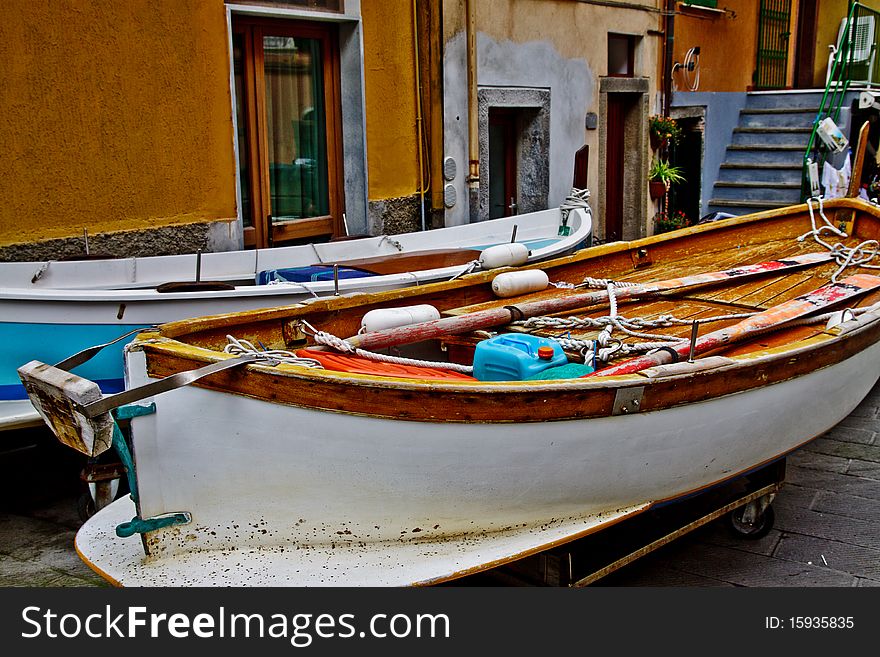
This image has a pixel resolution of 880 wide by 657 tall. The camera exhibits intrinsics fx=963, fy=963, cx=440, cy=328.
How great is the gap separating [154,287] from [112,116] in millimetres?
1486

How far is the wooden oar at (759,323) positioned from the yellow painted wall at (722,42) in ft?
24.9

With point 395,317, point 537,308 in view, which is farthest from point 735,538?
point 395,317

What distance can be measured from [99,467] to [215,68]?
3.87m

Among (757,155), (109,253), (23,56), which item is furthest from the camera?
(757,155)

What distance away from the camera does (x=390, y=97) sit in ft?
26.4

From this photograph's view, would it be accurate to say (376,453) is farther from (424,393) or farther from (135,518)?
Result: (135,518)

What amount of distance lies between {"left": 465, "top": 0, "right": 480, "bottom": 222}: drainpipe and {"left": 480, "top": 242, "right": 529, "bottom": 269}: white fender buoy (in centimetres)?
354

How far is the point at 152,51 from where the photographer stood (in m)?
6.34

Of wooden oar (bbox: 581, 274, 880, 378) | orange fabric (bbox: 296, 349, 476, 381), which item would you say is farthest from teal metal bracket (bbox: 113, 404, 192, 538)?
wooden oar (bbox: 581, 274, 880, 378)

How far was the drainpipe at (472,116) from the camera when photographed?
8.51 m

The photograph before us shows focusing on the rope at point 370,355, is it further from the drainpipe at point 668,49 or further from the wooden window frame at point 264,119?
the drainpipe at point 668,49

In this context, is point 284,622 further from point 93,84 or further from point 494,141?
point 494,141

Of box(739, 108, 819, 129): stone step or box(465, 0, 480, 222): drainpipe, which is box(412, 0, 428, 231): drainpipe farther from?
box(739, 108, 819, 129): stone step

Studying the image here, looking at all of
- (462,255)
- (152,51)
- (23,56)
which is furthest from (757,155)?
(23,56)
